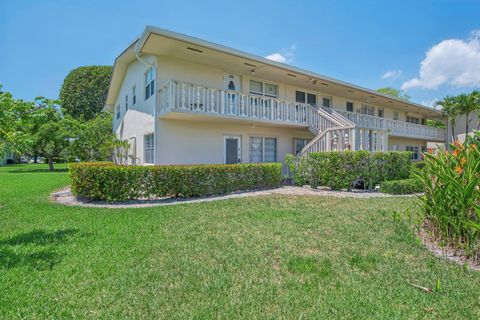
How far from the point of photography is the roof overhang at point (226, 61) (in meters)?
9.89

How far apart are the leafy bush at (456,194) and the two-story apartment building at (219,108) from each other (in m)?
7.05

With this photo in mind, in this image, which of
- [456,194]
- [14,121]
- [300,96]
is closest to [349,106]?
[300,96]

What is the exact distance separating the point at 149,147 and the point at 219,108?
4151 millimetres

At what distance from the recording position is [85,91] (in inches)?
1512

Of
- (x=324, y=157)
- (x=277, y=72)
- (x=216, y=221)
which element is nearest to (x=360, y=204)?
(x=324, y=157)

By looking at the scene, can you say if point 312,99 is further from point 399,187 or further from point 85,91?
point 85,91

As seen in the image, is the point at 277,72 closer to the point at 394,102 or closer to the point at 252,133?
Answer: the point at 252,133

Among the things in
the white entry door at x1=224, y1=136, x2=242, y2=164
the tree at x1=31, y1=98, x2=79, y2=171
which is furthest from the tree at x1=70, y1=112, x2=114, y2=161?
the white entry door at x1=224, y1=136, x2=242, y2=164

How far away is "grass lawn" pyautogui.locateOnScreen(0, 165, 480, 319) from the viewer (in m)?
2.64

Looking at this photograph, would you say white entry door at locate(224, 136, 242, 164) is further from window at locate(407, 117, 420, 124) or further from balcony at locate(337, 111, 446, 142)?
window at locate(407, 117, 420, 124)

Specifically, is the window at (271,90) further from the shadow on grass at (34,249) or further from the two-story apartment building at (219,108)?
the shadow on grass at (34,249)

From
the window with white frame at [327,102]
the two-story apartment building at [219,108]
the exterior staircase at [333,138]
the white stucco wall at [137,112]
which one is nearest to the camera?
the two-story apartment building at [219,108]

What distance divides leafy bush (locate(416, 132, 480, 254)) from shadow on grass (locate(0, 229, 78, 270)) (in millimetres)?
5943

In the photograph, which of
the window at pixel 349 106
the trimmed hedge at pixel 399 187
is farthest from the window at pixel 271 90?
the trimmed hedge at pixel 399 187
